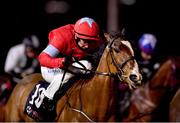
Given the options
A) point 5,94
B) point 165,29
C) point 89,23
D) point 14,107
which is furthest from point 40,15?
point 89,23

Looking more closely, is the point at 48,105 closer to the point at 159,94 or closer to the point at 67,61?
the point at 67,61

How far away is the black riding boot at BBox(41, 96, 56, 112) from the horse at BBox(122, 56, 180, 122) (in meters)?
2.09

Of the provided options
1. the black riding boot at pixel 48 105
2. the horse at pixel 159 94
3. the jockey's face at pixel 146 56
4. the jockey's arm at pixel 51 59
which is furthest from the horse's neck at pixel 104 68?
the jockey's face at pixel 146 56

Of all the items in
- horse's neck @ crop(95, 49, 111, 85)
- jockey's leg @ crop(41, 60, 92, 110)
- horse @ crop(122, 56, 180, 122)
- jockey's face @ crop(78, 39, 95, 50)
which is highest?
jockey's face @ crop(78, 39, 95, 50)

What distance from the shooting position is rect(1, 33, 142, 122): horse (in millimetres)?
6863

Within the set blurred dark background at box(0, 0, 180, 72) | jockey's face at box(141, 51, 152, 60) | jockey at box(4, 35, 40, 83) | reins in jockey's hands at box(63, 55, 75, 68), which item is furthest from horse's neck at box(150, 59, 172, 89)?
blurred dark background at box(0, 0, 180, 72)

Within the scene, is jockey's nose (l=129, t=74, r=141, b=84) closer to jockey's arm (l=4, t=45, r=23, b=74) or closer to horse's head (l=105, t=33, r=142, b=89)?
horse's head (l=105, t=33, r=142, b=89)

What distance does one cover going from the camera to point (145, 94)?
958cm

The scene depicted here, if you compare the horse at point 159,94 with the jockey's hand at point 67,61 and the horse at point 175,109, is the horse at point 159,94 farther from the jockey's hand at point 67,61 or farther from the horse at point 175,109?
the jockey's hand at point 67,61

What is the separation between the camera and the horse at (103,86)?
6863 mm

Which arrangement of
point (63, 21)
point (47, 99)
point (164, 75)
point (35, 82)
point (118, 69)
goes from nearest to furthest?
point (118, 69)
point (47, 99)
point (35, 82)
point (164, 75)
point (63, 21)

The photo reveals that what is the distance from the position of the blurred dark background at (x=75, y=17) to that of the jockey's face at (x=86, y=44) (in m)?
5.53

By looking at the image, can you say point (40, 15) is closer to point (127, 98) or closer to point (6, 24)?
point (6, 24)

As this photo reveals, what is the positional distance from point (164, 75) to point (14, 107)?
2.17 meters
